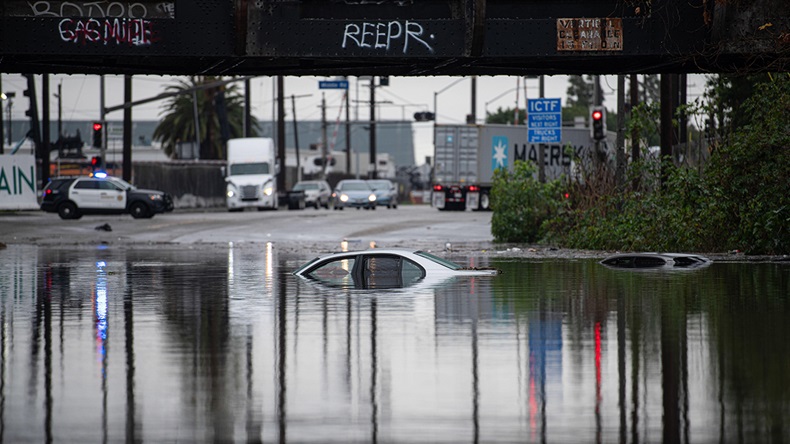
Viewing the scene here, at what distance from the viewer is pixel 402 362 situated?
468 inches

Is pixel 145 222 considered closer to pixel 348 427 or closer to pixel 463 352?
pixel 463 352

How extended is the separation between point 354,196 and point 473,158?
698cm

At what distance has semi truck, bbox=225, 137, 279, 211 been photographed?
2463 inches

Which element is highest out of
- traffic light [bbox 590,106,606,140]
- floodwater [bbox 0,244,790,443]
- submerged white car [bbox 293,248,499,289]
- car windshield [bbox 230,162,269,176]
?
traffic light [bbox 590,106,606,140]

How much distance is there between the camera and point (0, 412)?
9.38 metres

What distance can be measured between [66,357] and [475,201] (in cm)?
5425

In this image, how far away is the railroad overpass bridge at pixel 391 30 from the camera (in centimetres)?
1777

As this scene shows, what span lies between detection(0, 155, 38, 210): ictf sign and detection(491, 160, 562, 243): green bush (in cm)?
2349

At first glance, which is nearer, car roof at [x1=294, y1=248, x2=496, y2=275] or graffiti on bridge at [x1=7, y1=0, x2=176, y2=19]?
graffiti on bridge at [x1=7, y1=0, x2=176, y2=19]

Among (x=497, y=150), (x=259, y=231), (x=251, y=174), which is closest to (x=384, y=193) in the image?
(x=497, y=150)

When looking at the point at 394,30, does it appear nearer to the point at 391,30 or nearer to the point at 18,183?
the point at 391,30

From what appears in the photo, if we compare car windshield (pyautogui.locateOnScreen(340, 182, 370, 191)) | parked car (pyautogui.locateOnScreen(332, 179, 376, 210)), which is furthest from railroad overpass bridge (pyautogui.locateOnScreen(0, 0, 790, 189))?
car windshield (pyautogui.locateOnScreen(340, 182, 370, 191))

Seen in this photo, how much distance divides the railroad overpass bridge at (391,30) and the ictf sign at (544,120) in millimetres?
19105

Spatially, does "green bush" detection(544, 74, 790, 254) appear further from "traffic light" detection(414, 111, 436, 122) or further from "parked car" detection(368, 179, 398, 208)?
"traffic light" detection(414, 111, 436, 122)
